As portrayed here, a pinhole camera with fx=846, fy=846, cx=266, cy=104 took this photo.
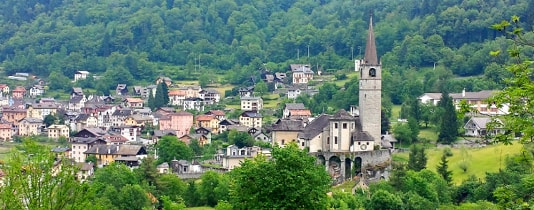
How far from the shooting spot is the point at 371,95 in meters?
49.1

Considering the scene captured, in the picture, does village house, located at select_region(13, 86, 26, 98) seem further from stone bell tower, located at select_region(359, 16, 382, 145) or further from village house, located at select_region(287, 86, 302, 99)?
stone bell tower, located at select_region(359, 16, 382, 145)

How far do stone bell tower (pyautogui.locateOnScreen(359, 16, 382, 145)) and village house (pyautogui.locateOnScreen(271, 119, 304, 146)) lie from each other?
17.1 feet

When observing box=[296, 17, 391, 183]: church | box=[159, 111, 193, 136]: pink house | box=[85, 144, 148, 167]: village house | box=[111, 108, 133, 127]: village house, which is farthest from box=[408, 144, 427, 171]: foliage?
box=[111, 108, 133, 127]: village house

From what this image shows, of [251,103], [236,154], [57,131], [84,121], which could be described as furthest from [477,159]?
[84,121]

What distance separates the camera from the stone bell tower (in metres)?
48.7

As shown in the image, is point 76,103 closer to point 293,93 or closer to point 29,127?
point 29,127

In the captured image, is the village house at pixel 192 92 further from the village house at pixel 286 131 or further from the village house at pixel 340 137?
the village house at pixel 340 137

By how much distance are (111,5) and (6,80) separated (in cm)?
3475

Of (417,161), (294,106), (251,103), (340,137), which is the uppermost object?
(251,103)

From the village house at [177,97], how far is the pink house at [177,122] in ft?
43.1

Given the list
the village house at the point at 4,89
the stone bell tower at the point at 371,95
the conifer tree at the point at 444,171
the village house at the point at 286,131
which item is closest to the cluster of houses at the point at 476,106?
the stone bell tower at the point at 371,95

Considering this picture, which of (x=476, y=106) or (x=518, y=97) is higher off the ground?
(x=518, y=97)

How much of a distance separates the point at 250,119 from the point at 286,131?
708 inches

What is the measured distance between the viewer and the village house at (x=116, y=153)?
57062 millimetres
